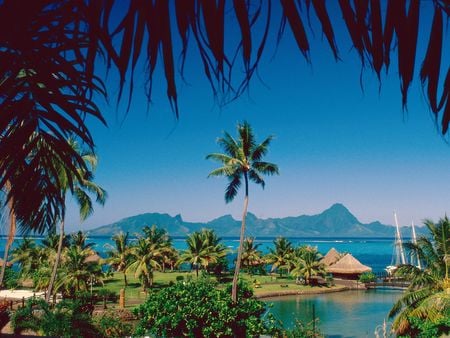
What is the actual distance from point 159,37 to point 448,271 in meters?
15.6

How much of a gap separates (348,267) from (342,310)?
52.8ft

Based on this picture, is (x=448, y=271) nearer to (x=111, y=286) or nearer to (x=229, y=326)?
(x=229, y=326)

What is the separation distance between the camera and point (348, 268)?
139 ft

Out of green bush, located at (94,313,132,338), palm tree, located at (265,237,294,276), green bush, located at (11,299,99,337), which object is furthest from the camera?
palm tree, located at (265,237,294,276)

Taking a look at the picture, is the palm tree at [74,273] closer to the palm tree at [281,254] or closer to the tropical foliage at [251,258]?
the palm tree at [281,254]

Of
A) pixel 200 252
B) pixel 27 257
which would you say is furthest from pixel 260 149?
pixel 27 257

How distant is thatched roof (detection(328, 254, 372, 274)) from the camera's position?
137 feet

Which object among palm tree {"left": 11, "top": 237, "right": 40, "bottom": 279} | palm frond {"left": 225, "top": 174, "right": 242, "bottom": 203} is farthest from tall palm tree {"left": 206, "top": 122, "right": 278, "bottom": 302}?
palm tree {"left": 11, "top": 237, "right": 40, "bottom": 279}

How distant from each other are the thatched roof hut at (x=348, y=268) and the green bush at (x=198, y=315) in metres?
31.4

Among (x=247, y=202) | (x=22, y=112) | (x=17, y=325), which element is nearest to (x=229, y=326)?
(x=17, y=325)

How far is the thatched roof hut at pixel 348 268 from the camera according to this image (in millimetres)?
41906

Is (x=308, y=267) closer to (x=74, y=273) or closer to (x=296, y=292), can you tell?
(x=296, y=292)

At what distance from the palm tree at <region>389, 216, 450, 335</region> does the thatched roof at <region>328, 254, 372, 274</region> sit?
28.1 metres

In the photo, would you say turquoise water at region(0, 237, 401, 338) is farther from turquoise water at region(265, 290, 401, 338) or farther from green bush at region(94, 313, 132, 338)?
green bush at region(94, 313, 132, 338)
